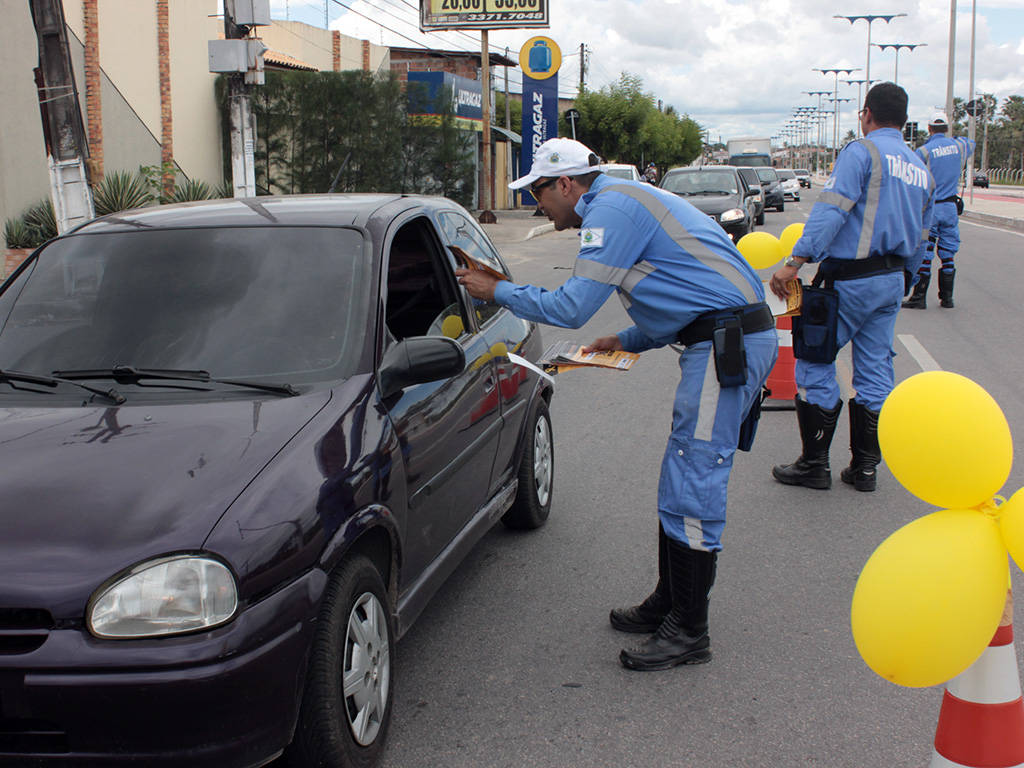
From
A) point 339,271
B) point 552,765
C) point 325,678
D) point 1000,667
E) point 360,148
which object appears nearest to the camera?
point 1000,667

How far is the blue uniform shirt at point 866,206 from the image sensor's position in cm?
525

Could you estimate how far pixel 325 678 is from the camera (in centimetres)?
251

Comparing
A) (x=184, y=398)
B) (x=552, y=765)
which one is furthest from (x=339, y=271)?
(x=552, y=765)

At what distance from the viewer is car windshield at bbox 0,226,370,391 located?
126 inches

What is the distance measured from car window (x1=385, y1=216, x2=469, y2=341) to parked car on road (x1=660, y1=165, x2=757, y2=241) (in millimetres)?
13527

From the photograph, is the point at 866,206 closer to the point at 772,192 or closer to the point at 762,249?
the point at 762,249

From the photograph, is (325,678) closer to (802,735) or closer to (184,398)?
(184,398)

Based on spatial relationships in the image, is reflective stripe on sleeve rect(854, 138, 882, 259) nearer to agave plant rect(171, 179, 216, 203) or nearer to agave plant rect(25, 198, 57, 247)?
agave plant rect(25, 198, 57, 247)

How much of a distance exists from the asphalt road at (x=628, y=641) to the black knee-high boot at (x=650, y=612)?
61 millimetres

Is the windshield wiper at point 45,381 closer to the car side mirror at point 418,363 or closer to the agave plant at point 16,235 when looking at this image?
the car side mirror at point 418,363

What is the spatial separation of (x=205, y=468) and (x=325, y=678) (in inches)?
24.5

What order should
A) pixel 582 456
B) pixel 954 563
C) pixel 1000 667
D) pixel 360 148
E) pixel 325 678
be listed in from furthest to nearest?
pixel 360 148, pixel 582 456, pixel 325 678, pixel 1000 667, pixel 954 563

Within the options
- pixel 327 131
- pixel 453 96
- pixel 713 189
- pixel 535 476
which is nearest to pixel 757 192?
pixel 713 189

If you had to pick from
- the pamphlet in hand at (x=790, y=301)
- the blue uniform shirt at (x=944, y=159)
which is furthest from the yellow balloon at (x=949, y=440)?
the blue uniform shirt at (x=944, y=159)
